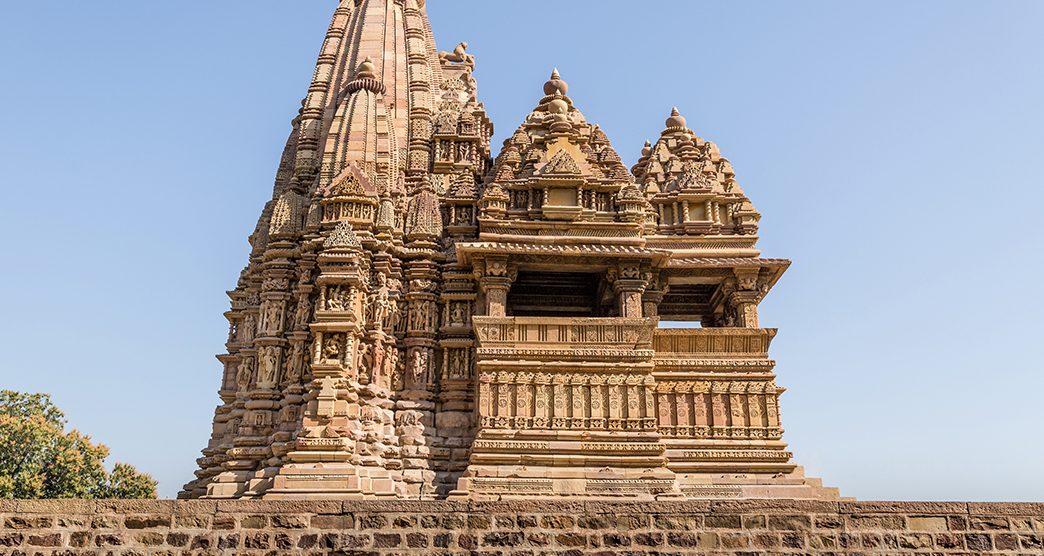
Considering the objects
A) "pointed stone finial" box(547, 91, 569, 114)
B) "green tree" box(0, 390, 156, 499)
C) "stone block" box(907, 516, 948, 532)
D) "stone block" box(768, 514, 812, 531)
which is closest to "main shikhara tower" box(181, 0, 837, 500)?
"pointed stone finial" box(547, 91, 569, 114)

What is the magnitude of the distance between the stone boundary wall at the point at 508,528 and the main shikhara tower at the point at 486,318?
16.3 ft

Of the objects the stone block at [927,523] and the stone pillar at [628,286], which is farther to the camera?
the stone pillar at [628,286]

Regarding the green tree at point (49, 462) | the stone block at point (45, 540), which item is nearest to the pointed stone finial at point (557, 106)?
the stone block at point (45, 540)

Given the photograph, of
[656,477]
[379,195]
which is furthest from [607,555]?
[379,195]

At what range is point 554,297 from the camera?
17344 mm

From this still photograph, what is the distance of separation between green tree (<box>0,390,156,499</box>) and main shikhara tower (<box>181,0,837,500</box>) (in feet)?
38.2

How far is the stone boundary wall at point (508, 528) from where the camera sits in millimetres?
7223

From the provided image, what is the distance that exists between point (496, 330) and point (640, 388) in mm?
2770

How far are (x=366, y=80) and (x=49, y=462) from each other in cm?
1678

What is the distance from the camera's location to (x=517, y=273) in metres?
15.4

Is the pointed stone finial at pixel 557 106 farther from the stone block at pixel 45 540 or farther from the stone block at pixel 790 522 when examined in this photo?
the stone block at pixel 45 540

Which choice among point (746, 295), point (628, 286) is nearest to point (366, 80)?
point (628, 286)

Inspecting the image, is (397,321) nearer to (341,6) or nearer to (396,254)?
(396,254)

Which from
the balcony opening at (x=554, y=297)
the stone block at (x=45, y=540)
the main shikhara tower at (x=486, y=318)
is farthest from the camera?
the balcony opening at (x=554, y=297)
